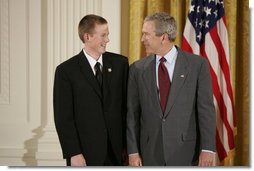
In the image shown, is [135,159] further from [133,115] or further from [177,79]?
[177,79]

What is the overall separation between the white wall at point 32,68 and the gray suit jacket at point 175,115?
10.2 inches

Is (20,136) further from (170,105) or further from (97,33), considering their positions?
(170,105)

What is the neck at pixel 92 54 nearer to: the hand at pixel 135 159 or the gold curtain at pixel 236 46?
the gold curtain at pixel 236 46

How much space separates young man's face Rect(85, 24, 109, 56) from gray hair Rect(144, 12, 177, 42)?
0.22 meters

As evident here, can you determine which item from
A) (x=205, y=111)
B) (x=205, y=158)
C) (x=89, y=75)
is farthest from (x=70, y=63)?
(x=205, y=158)

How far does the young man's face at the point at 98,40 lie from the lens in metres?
1.80

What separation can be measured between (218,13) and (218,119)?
560 mm

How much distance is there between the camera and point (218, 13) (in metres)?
1.92

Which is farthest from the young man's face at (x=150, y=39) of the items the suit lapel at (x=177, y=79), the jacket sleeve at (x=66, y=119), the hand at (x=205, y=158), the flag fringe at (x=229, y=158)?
the flag fringe at (x=229, y=158)

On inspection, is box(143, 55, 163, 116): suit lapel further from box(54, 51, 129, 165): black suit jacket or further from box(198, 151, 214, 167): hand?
box(198, 151, 214, 167): hand

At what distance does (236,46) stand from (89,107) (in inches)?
32.6

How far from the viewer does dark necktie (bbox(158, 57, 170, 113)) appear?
70.6 inches

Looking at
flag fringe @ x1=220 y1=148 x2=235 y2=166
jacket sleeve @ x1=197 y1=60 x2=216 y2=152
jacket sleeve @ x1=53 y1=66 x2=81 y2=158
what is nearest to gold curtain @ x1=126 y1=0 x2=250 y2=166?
flag fringe @ x1=220 y1=148 x2=235 y2=166

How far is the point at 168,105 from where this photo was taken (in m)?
1.77
